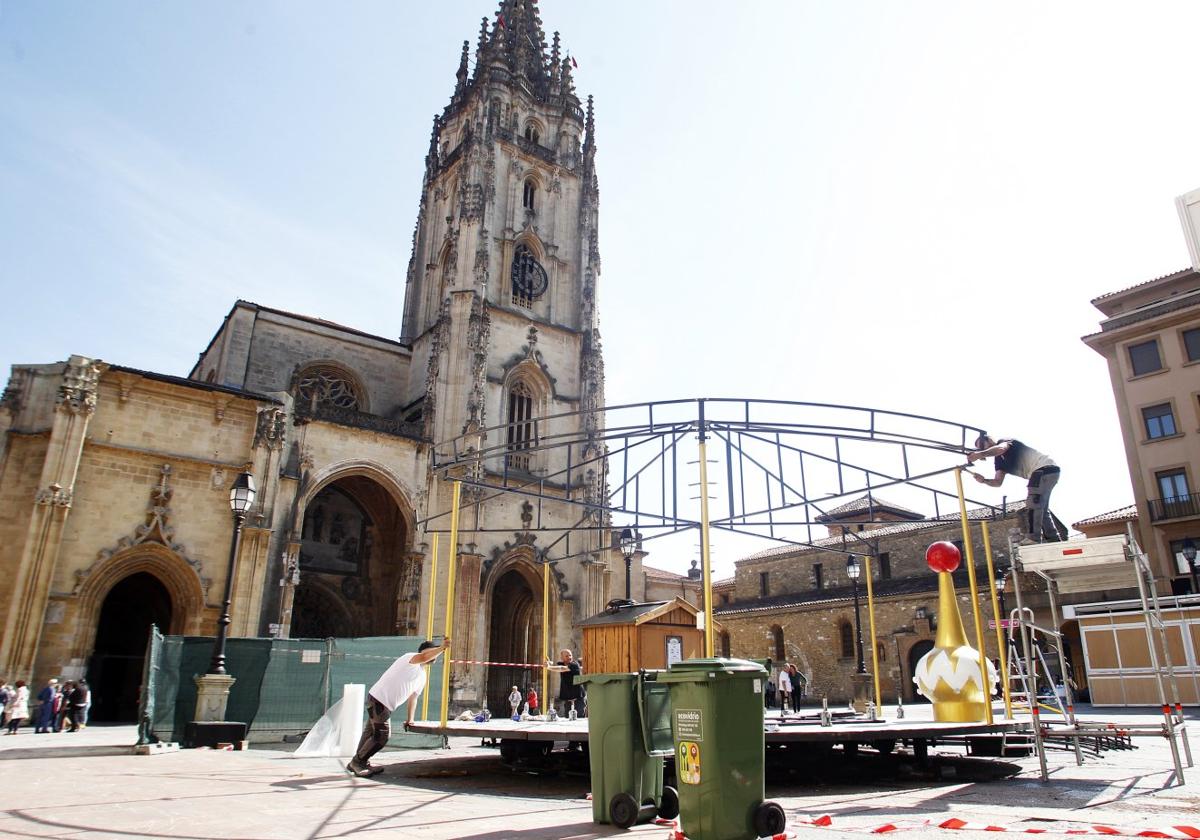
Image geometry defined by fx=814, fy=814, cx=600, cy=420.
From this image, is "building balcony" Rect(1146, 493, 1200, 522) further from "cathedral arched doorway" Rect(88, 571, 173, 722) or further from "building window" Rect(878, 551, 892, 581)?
"cathedral arched doorway" Rect(88, 571, 173, 722)

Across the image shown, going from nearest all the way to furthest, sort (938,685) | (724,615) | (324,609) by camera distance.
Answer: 1. (938,685)
2. (324,609)
3. (724,615)

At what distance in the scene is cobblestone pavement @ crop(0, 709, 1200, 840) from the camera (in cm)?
550

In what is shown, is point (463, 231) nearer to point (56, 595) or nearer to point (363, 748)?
point (56, 595)

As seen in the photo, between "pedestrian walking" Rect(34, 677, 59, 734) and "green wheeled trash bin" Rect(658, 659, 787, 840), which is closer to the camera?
"green wheeled trash bin" Rect(658, 659, 787, 840)

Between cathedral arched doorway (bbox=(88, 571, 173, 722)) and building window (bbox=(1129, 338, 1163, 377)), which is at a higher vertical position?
building window (bbox=(1129, 338, 1163, 377))

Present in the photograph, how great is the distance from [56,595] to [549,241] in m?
22.2

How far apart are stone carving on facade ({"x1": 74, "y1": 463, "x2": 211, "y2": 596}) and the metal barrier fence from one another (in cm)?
842

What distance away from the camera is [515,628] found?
31.5 metres

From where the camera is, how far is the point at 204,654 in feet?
44.7

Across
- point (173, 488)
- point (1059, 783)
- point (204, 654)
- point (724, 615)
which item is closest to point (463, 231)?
point (173, 488)

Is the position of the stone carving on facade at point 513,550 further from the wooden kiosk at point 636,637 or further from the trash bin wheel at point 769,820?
the trash bin wheel at point 769,820

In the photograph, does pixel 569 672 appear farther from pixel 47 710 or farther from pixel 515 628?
pixel 515 628

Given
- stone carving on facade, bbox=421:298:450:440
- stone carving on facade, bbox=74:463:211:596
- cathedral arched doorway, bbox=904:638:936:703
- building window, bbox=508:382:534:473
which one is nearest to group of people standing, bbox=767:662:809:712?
cathedral arched doorway, bbox=904:638:936:703

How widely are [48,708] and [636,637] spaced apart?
1248 centimetres
